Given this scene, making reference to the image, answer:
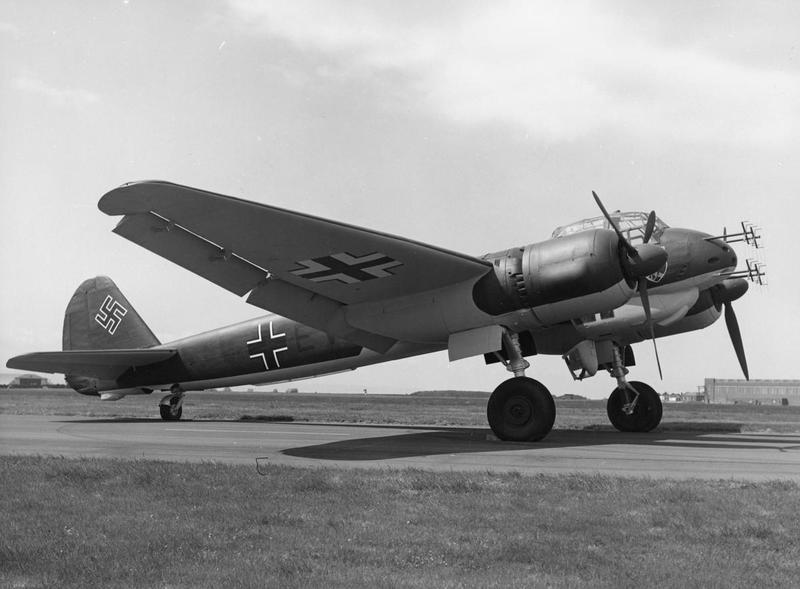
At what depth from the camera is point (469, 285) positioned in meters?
13.4

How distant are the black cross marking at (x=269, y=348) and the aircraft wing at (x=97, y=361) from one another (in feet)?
11.1

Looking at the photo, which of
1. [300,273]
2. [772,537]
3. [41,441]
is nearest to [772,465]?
[772,537]

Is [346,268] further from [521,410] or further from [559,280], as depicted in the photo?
[521,410]

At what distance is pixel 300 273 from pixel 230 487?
20.7 feet

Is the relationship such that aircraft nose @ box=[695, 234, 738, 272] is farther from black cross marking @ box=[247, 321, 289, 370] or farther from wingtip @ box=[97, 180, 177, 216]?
wingtip @ box=[97, 180, 177, 216]

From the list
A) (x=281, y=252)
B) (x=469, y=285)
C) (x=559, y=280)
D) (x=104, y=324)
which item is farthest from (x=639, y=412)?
(x=104, y=324)

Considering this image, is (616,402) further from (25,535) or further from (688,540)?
(25,535)

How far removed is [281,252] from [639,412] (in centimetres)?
1019

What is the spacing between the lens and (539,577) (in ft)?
15.9

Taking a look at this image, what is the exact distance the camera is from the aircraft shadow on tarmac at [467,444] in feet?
38.2

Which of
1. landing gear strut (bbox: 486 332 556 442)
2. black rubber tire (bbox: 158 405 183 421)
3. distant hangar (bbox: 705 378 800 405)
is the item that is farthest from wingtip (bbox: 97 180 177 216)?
distant hangar (bbox: 705 378 800 405)

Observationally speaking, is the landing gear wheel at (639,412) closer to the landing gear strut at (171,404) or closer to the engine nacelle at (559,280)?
the engine nacelle at (559,280)

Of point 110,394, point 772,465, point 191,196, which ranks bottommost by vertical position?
point 772,465

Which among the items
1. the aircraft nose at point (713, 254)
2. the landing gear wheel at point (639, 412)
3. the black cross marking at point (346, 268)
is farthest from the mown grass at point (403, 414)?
the black cross marking at point (346, 268)
